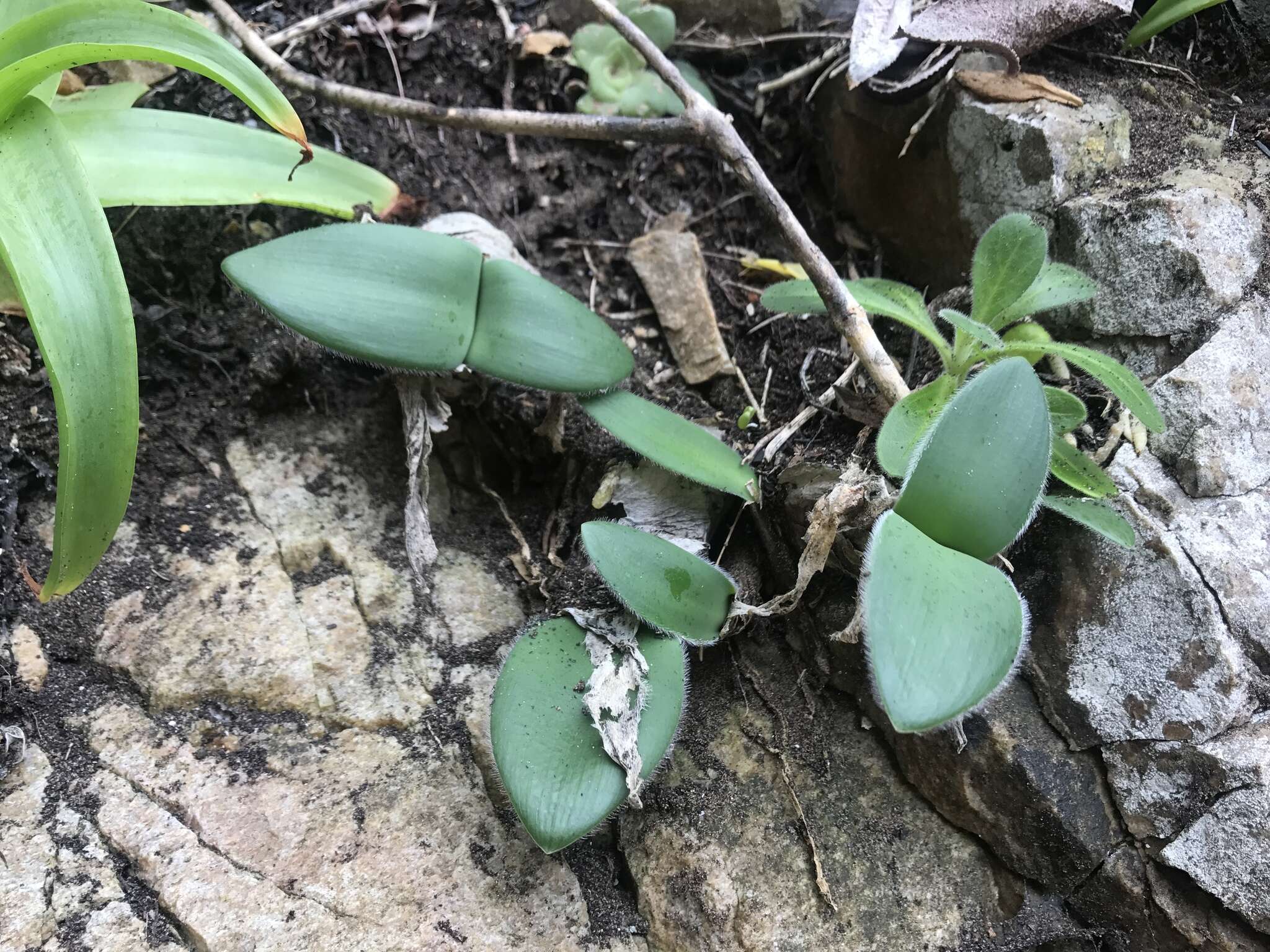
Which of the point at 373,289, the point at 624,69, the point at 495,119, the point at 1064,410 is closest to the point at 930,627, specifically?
the point at 1064,410

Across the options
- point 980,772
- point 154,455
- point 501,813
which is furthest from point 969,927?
point 154,455

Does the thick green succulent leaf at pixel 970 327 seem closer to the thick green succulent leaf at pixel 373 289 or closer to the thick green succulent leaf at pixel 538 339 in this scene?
the thick green succulent leaf at pixel 538 339

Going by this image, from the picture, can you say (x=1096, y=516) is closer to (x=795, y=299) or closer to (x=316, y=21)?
(x=795, y=299)

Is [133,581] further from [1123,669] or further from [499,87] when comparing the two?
[1123,669]

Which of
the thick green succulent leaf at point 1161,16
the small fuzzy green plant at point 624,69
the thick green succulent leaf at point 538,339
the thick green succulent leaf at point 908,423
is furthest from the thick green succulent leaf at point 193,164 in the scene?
the thick green succulent leaf at point 1161,16

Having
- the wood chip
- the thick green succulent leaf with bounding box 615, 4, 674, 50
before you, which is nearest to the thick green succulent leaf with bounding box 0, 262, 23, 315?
the thick green succulent leaf with bounding box 615, 4, 674, 50

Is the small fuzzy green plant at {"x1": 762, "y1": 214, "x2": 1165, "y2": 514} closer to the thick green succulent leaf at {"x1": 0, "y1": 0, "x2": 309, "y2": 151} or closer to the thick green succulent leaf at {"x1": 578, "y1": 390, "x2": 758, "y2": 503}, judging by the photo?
the thick green succulent leaf at {"x1": 578, "y1": 390, "x2": 758, "y2": 503}

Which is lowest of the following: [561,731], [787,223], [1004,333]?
[561,731]

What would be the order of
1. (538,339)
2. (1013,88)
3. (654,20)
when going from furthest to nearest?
(654,20) < (1013,88) < (538,339)
